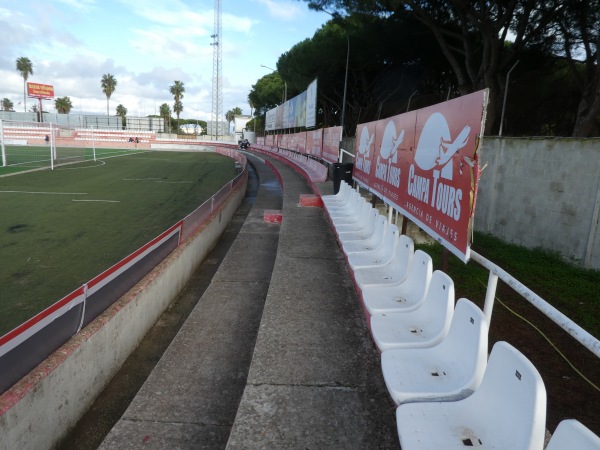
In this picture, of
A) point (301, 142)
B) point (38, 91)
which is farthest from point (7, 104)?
point (301, 142)

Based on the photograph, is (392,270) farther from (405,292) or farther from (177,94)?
(177,94)

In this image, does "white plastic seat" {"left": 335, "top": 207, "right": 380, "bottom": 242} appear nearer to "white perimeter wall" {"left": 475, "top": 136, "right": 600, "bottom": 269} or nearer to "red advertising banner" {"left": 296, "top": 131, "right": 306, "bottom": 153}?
"white perimeter wall" {"left": 475, "top": 136, "right": 600, "bottom": 269}

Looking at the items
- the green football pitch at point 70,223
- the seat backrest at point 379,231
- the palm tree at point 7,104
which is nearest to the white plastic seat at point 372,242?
the seat backrest at point 379,231

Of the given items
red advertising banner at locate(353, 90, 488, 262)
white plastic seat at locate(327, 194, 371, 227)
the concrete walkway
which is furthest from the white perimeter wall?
the concrete walkway

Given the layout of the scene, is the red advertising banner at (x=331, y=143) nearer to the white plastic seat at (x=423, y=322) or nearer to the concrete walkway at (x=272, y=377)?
the concrete walkway at (x=272, y=377)

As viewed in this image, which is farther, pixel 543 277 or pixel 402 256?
pixel 543 277

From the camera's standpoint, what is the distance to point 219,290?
6188 millimetres

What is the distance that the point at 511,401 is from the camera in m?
2.06

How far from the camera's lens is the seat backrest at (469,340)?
2559 millimetres

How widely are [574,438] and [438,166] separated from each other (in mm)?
3351

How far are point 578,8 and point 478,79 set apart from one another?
4661 mm

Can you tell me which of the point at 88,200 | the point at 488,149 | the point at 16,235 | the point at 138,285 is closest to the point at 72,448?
the point at 138,285

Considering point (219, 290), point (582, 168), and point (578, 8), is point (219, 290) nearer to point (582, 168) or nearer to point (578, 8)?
point (582, 168)

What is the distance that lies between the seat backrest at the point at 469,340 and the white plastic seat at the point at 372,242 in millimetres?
2764
